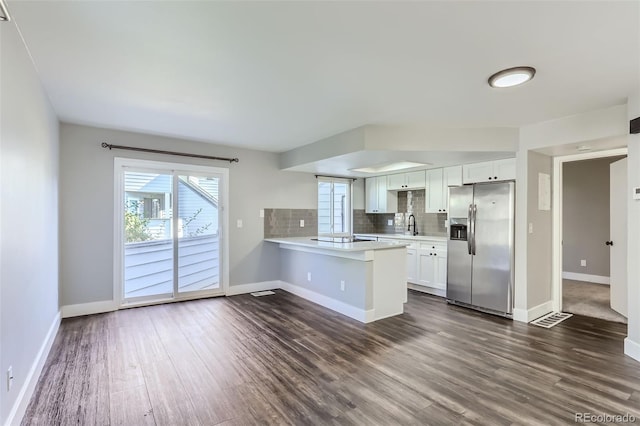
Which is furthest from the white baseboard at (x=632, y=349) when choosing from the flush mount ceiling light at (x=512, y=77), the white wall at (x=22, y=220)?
the white wall at (x=22, y=220)

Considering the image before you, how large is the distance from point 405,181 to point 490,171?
1630 mm

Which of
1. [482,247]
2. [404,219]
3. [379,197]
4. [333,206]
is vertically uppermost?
[379,197]

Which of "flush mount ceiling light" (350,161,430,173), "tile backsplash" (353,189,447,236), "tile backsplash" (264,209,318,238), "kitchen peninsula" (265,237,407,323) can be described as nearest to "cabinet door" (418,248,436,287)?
"tile backsplash" (353,189,447,236)

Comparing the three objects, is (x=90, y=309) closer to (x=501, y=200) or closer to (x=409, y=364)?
(x=409, y=364)

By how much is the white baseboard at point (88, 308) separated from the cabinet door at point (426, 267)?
4.56 meters

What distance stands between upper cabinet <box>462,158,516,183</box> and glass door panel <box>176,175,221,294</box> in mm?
3908

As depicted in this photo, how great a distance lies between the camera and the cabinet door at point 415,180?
18.1ft

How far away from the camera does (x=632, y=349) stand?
2824 mm

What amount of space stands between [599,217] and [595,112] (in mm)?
3878

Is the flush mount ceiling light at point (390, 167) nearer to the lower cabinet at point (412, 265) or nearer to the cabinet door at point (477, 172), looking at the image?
the cabinet door at point (477, 172)

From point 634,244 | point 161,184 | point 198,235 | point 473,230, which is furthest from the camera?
point 198,235

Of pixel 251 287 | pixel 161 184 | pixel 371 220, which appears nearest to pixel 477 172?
pixel 371 220

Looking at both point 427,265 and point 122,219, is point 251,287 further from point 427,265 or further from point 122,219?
point 427,265

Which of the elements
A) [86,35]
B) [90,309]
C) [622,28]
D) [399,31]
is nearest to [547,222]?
[622,28]
